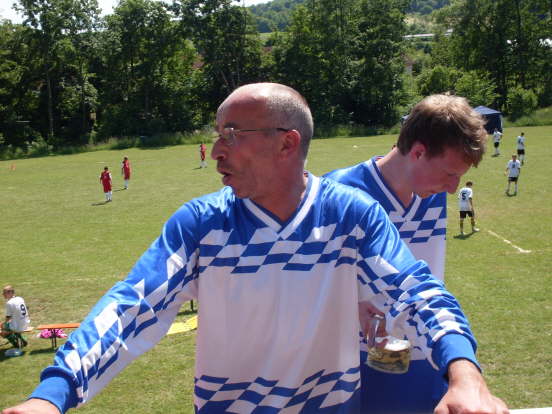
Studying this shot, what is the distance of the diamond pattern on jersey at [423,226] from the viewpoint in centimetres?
312

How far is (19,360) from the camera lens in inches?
343

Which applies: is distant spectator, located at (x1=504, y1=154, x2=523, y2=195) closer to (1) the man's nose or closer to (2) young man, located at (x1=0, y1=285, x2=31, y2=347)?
(2) young man, located at (x1=0, y1=285, x2=31, y2=347)

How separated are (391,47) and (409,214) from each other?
183 ft

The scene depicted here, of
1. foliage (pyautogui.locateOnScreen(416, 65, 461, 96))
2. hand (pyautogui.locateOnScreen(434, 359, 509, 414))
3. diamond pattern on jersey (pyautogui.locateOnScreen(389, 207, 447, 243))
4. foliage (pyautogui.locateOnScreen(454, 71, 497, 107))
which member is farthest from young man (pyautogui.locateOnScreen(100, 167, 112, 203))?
foliage (pyautogui.locateOnScreen(416, 65, 461, 96))

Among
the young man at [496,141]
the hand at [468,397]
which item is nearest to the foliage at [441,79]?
the young man at [496,141]

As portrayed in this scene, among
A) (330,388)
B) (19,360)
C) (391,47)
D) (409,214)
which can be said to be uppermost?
(391,47)

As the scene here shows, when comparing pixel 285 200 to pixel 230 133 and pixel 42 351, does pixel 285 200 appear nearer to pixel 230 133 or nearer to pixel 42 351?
pixel 230 133

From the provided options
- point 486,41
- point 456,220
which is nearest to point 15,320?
point 456,220

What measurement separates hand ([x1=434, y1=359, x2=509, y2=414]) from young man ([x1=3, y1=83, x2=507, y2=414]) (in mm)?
492

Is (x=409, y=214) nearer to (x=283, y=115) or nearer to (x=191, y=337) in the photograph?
(x=283, y=115)

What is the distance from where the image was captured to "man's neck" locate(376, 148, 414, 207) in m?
3.12

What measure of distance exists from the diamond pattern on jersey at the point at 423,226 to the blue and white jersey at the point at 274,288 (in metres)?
1.03

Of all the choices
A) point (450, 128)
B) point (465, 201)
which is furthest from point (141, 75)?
point (450, 128)

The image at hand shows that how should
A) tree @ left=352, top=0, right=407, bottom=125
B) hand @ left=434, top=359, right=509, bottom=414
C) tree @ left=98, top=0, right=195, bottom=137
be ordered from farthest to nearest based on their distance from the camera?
tree @ left=352, top=0, right=407, bottom=125 → tree @ left=98, top=0, right=195, bottom=137 → hand @ left=434, top=359, right=509, bottom=414
